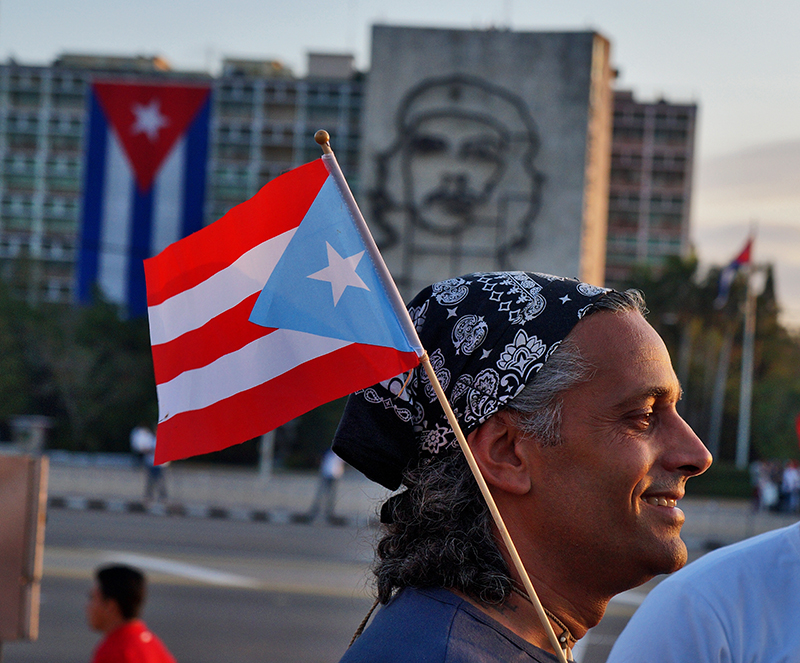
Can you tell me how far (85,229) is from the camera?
78.6 ft

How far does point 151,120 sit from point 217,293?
22.8 m

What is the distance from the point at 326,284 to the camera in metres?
1.66

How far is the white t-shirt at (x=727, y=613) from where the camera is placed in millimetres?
1997

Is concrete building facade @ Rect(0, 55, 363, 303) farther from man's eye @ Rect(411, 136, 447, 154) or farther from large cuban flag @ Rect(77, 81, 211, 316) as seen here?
large cuban flag @ Rect(77, 81, 211, 316)

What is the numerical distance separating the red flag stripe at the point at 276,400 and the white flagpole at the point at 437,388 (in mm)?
56

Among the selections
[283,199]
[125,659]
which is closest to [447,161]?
[125,659]

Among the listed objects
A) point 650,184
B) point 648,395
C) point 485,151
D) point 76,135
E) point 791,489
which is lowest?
point 791,489

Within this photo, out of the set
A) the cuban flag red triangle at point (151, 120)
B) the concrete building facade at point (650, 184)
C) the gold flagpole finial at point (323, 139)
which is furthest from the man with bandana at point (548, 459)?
the concrete building facade at point (650, 184)

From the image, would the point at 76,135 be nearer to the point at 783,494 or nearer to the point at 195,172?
the point at 195,172

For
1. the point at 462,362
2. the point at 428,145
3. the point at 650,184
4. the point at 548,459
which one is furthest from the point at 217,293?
the point at 650,184

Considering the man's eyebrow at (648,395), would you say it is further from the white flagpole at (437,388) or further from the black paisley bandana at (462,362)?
the white flagpole at (437,388)

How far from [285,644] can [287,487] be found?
19.5 m

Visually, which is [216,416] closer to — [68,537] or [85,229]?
[68,537]

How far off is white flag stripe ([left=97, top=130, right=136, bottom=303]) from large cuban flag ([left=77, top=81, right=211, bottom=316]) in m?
0.02
